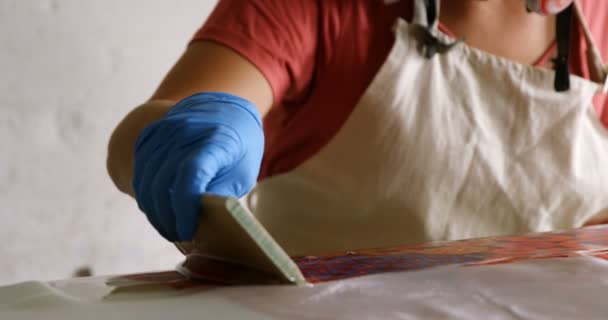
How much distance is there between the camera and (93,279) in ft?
1.70

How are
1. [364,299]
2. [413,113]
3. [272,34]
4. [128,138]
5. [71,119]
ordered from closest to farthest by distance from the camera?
[364,299], [128,138], [272,34], [413,113], [71,119]

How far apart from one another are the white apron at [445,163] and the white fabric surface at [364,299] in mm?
485

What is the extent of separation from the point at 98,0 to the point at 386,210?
1.04 meters

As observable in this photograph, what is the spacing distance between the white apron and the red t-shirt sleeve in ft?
0.41

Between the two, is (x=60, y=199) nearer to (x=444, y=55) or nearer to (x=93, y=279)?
(x=444, y=55)

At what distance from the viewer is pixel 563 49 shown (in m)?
1.08

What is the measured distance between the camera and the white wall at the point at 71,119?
156 centimetres

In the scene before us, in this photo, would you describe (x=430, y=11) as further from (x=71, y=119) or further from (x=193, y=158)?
(x=71, y=119)

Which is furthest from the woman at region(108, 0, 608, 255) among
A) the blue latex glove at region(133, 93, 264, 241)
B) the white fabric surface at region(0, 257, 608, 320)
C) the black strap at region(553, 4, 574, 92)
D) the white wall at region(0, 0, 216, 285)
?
the white wall at region(0, 0, 216, 285)

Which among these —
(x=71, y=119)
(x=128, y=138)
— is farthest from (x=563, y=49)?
(x=71, y=119)

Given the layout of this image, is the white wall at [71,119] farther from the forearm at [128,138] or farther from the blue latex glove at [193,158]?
the blue latex glove at [193,158]

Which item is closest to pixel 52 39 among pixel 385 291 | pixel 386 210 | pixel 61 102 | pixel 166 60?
pixel 61 102

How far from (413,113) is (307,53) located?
191 millimetres

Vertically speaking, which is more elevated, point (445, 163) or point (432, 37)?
point (432, 37)
